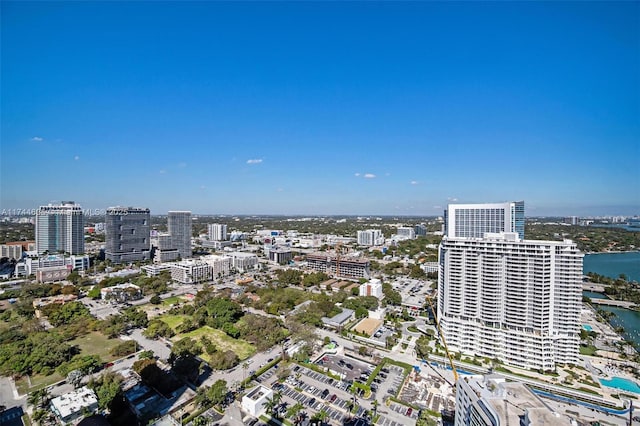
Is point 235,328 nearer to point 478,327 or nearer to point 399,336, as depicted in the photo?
point 399,336

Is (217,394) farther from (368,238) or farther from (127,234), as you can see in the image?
(368,238)

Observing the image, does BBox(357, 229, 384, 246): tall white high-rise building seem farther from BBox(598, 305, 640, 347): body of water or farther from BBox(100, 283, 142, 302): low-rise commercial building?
BBox(100, 283, 142, 302): low-rise commercial building

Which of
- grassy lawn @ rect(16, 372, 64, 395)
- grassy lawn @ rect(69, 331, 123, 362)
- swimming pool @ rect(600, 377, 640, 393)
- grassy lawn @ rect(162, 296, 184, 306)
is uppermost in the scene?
swimming pool @ rect(600, 377, 640, 393)

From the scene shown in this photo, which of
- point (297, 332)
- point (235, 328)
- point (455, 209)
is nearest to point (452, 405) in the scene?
point (297, 332)

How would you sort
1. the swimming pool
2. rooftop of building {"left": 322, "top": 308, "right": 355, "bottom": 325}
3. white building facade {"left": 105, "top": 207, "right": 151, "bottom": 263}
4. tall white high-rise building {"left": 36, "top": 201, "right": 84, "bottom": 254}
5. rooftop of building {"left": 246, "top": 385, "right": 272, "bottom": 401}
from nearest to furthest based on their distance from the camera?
1. rooftop of building {"left": 246, "top": 385, "right": 272, "bottom": 401}
2. the swimming pool
3. rooftop of building {"left": 322, "top": 308, "right": 355, "bottom": 325}
4. white building facade {"left": 105, "top": 207, "right": 151, "bottom": 263}
5. tall white high-rise building {"left": 36, "top": 201, "right": 84, "bottom": 254}

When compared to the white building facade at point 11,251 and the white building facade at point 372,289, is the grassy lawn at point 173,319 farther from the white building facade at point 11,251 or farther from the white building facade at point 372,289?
the white building facade at point 11,251

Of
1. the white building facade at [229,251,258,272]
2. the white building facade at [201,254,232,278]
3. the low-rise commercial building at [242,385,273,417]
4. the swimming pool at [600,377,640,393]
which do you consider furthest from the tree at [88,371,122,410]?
the white building facade at [229,251,258,272]

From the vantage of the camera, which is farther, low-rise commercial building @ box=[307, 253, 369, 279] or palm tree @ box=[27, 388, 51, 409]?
low-rise commercial building @ box=[307, 253, 369, 279]
